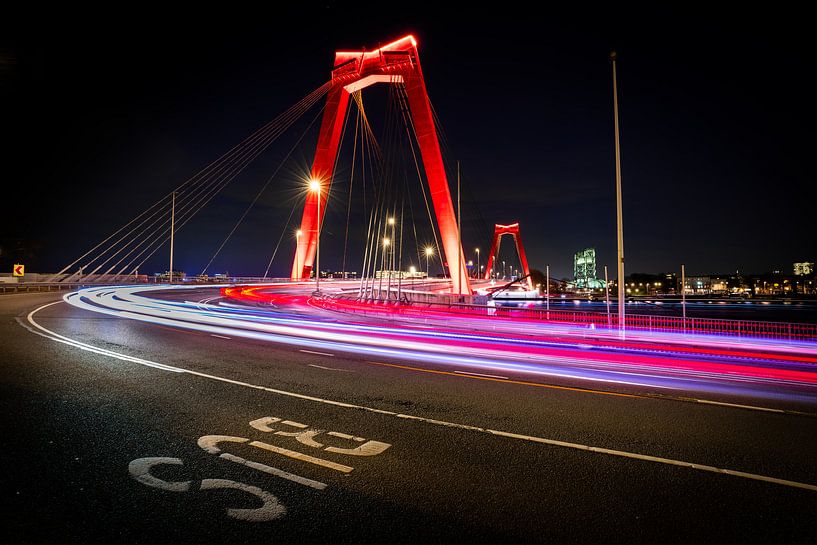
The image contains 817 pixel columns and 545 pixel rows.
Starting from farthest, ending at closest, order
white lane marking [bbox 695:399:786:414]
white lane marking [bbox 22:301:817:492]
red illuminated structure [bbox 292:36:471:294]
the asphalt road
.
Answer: red illuminated structure [bbox 292:36:471:294] → white lane marking [bbox 695:399:786:414] → white lane marking [bbox 22:301:817:492] → the asphalt road

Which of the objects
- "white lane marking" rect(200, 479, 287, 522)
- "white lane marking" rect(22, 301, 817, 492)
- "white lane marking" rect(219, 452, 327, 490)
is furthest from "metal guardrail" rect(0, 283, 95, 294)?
"white lane marking" rect(200, 479, 287, 522)

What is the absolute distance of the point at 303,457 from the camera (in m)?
4.51

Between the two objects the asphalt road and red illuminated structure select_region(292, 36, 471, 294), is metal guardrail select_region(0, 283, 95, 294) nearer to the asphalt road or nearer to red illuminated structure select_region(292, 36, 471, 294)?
red illuminated structure select_region(292, 36, 471, 294)

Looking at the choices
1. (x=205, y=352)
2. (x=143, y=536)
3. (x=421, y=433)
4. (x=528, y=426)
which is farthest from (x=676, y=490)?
(x=205, y=352)

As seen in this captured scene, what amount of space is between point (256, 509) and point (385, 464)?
1.32m

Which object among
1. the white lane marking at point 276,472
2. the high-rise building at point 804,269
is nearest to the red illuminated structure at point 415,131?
the white lane marking at point 276,472

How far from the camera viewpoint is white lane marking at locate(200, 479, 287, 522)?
3.39 m

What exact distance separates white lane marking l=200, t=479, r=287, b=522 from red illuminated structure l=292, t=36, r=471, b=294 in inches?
1011

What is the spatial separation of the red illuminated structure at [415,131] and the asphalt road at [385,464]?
76.0ft

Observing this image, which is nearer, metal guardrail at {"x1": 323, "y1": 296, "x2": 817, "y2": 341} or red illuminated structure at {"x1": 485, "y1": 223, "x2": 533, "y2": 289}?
metal guardrail at {"x1": 323, "y1": 296, "x2": 817, "y2": 341}

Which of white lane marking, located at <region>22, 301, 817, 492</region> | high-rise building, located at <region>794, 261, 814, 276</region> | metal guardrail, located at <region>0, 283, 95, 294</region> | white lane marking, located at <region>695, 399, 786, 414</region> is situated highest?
high-rise building, located at <region>794, 261, 814, 276</region>

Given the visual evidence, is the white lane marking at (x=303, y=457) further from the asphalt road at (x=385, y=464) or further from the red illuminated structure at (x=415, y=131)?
the red illuminated structure at (x=415, y=131)

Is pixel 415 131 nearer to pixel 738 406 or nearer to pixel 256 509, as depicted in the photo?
pixel 738 406

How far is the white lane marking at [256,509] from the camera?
339cm
